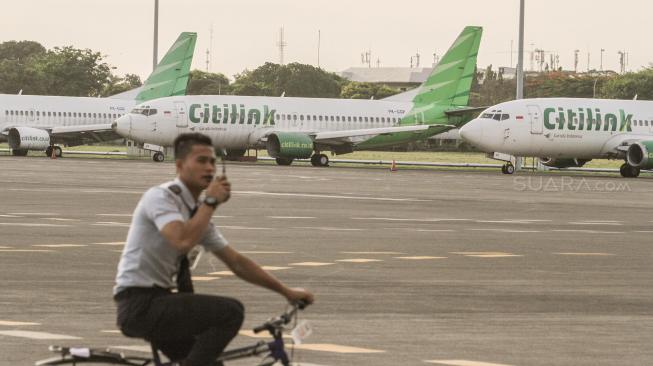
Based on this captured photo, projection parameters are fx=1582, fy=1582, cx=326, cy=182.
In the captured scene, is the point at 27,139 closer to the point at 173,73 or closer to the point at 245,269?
the point at 173,73

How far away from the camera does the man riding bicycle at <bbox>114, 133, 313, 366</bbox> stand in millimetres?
8797

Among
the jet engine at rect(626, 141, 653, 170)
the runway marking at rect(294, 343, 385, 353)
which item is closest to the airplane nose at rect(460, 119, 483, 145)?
the jet engine at rect(626, 141, 653, 170)

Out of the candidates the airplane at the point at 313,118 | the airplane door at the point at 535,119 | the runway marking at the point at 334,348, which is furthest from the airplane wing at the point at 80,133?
the runway marking at the point at 334,348

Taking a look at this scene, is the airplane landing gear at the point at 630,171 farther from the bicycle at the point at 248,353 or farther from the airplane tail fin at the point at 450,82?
the bicycle at the point at 248,353

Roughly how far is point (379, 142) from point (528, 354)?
6635 centimetres

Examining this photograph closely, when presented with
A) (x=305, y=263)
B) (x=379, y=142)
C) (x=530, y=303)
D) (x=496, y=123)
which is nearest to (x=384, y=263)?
(x=305, y=263)

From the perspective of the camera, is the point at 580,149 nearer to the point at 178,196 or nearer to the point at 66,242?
the point at 66,242

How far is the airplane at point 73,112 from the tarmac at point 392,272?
39.2 meters

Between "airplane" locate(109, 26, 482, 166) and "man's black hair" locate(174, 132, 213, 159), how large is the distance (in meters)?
63.2

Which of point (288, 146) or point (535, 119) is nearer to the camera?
point (535, 119)

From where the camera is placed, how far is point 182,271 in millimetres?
9219

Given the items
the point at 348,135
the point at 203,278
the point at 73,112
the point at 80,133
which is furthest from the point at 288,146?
the point at 203,278

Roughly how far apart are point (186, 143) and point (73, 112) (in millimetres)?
77843

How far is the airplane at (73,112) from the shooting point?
270 feet
